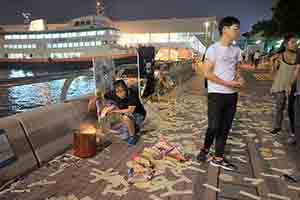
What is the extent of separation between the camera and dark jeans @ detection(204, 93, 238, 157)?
10.2 feet

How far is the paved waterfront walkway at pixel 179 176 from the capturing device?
2721 millimetres

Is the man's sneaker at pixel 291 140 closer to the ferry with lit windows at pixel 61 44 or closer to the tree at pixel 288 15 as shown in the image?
the tree at pixel 288 15

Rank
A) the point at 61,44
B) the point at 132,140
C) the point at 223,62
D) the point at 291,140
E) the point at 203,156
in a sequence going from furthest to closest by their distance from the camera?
1. the point at 61,44
2. the point at 291,140
3. the point at 132,140
4. the point at 203,156
5. the point at 223,62

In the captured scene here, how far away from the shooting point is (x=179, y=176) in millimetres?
3150

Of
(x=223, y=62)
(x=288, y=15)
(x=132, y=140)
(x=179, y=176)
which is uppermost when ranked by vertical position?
(x=288, y=15)

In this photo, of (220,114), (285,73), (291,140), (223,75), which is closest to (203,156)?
(220,114)

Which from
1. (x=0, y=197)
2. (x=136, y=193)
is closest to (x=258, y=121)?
(x=136, y=193)

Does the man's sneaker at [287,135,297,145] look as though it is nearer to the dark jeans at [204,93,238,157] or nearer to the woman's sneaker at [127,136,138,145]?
the dark jeans at [204,93,238,157]

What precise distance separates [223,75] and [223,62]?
157 mm

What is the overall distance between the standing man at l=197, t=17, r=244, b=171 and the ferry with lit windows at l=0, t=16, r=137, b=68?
1460 inches

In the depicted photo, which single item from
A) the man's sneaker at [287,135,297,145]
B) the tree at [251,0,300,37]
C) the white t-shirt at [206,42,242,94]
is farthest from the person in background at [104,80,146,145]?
the tree at [251,0,300,37]

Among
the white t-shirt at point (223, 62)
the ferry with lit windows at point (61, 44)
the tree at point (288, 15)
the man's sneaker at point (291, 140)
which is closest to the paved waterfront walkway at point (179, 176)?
the man's sneaker at point (291, 140)

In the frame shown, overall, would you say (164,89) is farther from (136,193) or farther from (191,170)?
(136,193)

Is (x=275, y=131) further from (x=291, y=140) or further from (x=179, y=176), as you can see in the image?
(x=179, y=176)
